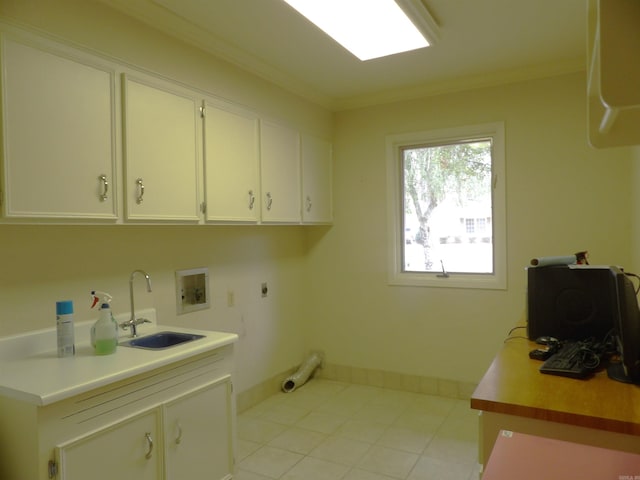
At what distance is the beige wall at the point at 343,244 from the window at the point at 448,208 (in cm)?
9

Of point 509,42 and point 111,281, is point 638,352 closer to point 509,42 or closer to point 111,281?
point 509,42

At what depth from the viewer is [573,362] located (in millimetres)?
1846

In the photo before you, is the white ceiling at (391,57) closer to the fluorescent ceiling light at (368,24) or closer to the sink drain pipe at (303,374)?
the fluorescent ceiling light at (368,24)

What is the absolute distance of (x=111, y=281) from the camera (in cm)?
254

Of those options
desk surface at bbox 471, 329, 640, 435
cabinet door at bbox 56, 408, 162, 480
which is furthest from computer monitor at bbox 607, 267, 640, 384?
cabinet door at bbox 56, 408, 162, 480

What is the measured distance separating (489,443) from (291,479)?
1.41 meters

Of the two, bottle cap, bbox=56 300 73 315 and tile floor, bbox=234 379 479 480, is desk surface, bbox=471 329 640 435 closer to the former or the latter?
tile floor, bbox=234 379 479 480

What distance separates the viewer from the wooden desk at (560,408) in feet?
4.52

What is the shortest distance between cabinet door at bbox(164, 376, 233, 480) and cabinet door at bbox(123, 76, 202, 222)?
95 centimetres

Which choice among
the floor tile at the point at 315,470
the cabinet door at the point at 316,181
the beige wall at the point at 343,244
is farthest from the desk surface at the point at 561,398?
the cabinet door at the point at 316,181

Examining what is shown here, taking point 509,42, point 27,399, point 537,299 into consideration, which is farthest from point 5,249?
point 509,42

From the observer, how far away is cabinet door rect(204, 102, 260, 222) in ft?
9.12

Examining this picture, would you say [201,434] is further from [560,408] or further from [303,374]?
[303,374]

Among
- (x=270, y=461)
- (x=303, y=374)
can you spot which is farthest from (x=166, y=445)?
(x=303, y=374)
